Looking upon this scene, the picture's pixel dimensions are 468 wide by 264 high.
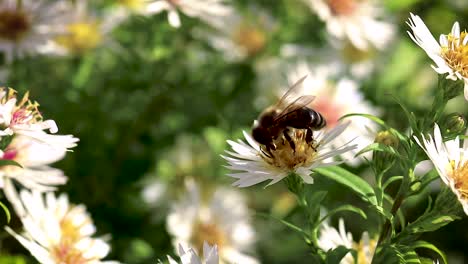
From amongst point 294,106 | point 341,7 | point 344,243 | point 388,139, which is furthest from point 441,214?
point 341,7

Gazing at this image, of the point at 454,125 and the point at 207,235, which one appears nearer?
the point at 454,125

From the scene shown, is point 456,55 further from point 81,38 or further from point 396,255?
point 81,38

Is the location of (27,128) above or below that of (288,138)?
above

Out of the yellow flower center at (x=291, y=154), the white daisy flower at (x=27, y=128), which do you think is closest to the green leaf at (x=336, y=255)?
the yellow flower center at (x=291, y=154)

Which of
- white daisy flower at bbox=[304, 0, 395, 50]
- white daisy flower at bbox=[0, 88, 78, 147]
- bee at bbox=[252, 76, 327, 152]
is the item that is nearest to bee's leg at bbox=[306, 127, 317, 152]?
bee at bbox=[252, 76, 327, 152]

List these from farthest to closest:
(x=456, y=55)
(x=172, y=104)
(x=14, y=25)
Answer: (x=172, y=104), (x=14, y=25), (x=456, y=55)

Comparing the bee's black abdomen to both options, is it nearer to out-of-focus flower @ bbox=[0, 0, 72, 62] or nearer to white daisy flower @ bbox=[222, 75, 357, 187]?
white daisy flower @ bbox=[222, 75, 357, 187]

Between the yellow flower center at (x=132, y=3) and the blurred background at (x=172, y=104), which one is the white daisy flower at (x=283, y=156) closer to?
the blurred background at (x=172, y=104)
